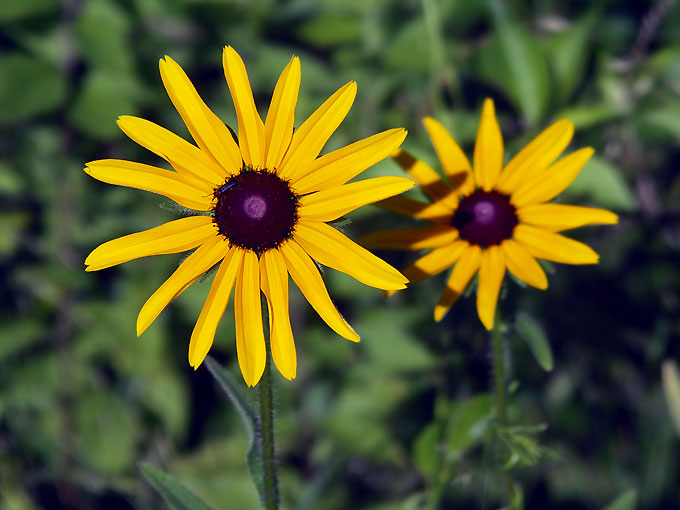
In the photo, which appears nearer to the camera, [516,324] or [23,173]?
[516,324]

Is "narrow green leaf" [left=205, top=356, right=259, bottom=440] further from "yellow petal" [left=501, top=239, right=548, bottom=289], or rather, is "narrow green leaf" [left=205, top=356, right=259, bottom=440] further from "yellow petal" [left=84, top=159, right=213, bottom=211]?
"yellow petal" [left=501, top=239, right=548, bottom=289]

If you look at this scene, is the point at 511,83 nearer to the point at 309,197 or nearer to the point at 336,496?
the point at 309,197

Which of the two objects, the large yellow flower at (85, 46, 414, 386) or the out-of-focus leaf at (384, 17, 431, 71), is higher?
the out-of-focus leaf at (384, 17, 431, 71)

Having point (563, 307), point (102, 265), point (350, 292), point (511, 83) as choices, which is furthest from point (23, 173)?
point (563, 307)

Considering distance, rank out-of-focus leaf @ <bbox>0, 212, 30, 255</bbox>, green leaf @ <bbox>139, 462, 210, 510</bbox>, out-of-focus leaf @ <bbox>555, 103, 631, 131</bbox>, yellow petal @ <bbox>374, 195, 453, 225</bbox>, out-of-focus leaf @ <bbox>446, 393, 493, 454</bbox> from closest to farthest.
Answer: green leaf @ <bbox>139, 462, 210, 510</bbox>, yellow petal @ <bbox>374, 195, 453, 225</bbox>, out-of-focus leaf @ <bbox>446, 393, 493, 454</bbox>, out-of-focus leaf @ <bbox>555, 103, 631, 131</bbox>, out-of-focus leaf @ <bbox>0, 212, 30, 255</bbox>

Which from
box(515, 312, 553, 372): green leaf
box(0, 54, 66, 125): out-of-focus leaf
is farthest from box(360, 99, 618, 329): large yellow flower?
box(0, 54, 66, 125): out-of-focus leaf

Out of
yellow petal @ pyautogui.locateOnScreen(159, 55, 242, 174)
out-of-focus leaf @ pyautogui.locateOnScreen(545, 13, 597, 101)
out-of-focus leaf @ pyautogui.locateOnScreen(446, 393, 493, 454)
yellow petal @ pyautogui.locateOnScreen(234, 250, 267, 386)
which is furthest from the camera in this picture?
out-of-focus leaf @ pyautogui.locateOnScreen(545, 13, 597, 101)

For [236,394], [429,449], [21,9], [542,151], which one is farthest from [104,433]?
[542,151]
